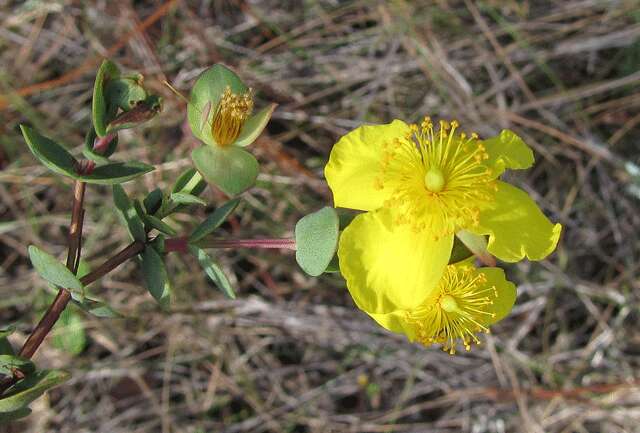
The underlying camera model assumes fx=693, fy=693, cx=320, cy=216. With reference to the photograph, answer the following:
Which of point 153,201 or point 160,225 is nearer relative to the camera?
point 160,225

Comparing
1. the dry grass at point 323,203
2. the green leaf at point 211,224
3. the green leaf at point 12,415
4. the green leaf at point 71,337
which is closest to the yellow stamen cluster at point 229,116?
the green leaf at point 211,224

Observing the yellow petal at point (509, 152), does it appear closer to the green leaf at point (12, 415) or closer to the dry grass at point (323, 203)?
the green leaf at point (12, 415)

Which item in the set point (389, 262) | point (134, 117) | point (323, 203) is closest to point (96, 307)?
point (134, 117)

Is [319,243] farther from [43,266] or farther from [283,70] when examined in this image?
[283,70]

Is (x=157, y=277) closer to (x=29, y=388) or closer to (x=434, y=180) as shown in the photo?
(x=29, y=388)

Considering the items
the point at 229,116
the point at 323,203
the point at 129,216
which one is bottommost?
the point at 323,203

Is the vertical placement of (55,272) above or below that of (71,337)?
above

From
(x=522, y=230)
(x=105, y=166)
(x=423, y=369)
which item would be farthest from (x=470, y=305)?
(x=423, y=369)
